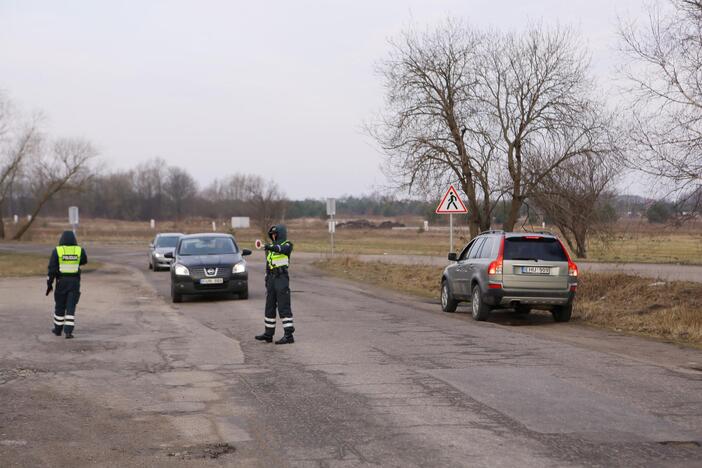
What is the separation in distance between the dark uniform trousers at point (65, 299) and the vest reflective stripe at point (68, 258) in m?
0.12

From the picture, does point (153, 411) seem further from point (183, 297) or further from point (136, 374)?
point (183, 297)

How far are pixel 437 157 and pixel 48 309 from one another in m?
14.2

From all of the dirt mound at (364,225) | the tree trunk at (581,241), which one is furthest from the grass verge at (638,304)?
the dirt mound at (364,225)

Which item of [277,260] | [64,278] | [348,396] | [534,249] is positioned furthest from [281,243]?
[534,249]

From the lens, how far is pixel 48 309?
58.6ft

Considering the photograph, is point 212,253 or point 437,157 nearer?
point 212,253

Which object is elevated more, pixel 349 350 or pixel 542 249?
pixel 542 249

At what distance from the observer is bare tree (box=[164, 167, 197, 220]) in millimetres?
154125

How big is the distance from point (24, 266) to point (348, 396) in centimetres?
3080

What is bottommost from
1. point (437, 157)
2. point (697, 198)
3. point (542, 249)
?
point (542, 249)

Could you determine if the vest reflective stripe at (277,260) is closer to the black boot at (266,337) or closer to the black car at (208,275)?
the black boot at (266,337)

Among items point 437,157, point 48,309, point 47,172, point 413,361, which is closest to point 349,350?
point 413,361

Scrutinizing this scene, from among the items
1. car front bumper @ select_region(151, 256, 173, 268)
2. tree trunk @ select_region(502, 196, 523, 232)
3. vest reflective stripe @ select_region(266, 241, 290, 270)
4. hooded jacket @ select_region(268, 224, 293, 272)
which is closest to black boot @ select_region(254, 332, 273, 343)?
vest reflective stripe @ select_region(266, 241, 290, 270)

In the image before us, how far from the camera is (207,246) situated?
21.6 metres
